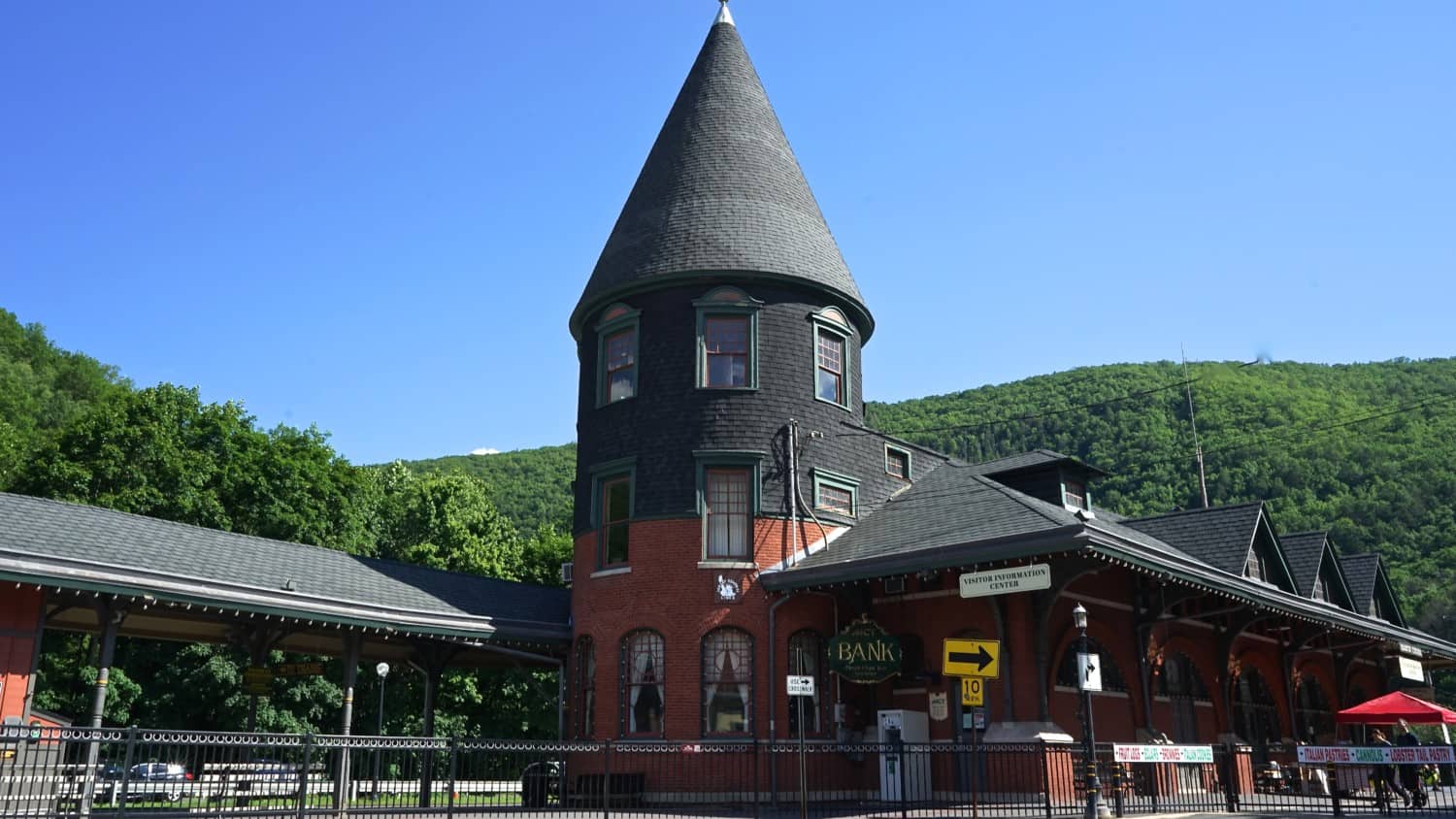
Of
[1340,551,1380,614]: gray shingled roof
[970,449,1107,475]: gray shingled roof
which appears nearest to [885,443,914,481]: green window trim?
[970,449,1107,475]: gray shingled roof

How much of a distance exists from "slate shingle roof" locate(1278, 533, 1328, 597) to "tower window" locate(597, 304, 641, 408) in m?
18.7

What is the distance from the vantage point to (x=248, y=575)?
22.2 metres

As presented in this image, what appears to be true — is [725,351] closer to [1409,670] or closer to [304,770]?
[304,770]

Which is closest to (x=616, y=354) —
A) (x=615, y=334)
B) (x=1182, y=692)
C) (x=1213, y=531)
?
(x=615, y=334)

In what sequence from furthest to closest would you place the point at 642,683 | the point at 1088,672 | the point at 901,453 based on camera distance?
the point at 901,453 → the point at 642,683 → the point at 1088,672

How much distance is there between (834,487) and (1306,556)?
52.9 ft

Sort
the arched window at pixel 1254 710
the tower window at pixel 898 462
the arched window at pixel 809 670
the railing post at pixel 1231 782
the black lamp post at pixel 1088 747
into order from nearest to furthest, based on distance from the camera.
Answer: the black lamp post at pixel 1088 747, the railing post at pixel 1231 782, the arched window at pixel 809 670, the arched window at pixel 1254 710, the tower window at pixel 898 462

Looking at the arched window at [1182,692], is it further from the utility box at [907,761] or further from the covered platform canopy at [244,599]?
the covered platform canopy at [244,599]

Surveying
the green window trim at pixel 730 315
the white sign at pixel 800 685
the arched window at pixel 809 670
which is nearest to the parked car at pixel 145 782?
the white sign at pixel 800 685

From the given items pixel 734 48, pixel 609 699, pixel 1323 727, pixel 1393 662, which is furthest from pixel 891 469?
pixel 1393 662

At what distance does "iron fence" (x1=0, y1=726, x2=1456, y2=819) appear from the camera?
17.4 m

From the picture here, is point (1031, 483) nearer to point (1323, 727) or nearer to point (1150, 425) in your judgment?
point (1323, 727)

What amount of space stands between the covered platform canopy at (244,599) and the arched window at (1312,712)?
2032 cm

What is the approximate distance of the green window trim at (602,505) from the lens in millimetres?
25344
